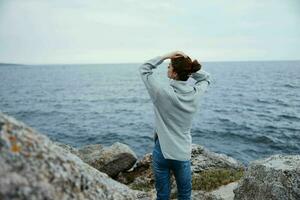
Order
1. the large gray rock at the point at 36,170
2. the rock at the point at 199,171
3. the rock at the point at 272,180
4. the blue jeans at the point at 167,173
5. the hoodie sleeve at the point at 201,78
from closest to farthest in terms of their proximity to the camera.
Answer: the large gray rock at the point at 36,170 < the blue jeans at the point at 167,173 < the hoodie sleeve at the point at 201,78 < the rock at the point at 272,180 < the rock at the point at 199,171

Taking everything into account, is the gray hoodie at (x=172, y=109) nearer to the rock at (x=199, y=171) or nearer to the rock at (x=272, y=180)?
the rock at (x=272, y=180)

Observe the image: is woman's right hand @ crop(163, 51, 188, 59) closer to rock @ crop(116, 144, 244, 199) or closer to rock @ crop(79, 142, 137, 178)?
rock @ crop(116, 144, 244, 199)

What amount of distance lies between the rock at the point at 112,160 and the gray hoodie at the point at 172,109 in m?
8.95

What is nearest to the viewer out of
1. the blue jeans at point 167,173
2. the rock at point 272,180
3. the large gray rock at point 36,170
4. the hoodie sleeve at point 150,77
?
the large gray rock at point 36,170

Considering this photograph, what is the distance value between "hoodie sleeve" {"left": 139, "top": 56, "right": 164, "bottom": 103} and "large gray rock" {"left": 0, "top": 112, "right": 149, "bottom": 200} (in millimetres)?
1589

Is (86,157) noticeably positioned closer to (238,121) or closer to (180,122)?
(180,122)

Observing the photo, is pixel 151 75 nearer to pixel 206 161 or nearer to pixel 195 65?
pixel 195 65

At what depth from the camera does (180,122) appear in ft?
16.8

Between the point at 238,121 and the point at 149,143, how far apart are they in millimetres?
13864

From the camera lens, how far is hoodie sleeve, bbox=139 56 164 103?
4.91 meters

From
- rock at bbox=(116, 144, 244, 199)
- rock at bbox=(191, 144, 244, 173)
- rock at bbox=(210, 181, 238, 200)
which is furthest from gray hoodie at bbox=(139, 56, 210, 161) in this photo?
rock at bbox=(191, 144, 244, 173)

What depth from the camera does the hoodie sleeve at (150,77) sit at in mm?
4910

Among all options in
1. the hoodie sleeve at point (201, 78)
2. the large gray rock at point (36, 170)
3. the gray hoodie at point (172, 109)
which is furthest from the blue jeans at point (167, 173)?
the large gray rock at point (36, 170)

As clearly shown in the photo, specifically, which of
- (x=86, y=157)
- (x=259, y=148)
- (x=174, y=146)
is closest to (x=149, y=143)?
(x=259, y=148)
